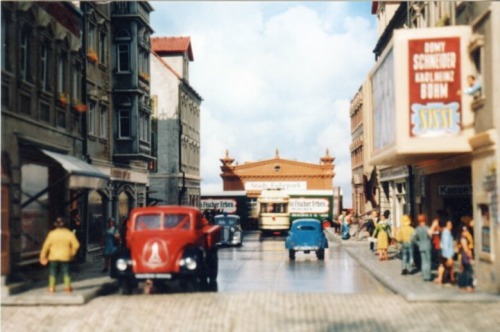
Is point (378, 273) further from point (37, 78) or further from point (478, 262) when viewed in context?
point (37, 78)

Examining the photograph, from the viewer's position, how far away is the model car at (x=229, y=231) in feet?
124

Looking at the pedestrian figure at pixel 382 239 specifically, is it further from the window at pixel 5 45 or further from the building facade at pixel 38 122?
the window at pixel 5 45

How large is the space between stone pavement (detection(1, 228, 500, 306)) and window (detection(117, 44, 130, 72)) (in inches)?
419

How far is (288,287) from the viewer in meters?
19.5

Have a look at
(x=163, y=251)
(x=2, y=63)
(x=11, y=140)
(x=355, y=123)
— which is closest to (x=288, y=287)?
(x=163, y=251)

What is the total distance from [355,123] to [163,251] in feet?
167

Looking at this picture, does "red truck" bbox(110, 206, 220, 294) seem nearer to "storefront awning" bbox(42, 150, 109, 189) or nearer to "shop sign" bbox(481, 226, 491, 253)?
"storefront awning" bbox(42, 150, 109, 189)

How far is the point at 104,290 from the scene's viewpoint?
18562 millimetres

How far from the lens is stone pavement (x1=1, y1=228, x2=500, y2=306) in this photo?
1591 cm

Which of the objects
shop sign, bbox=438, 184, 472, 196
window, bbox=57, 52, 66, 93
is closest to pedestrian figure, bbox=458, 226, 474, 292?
shop sign, bbox=438, 184, 472, 196

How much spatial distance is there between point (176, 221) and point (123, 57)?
1535 centimetres

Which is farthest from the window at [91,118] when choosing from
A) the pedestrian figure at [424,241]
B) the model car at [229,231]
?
the pedestrian figure at [424,241]

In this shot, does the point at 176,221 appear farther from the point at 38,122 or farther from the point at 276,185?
the point at 276,185

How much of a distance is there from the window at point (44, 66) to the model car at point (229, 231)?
17.0 meters
